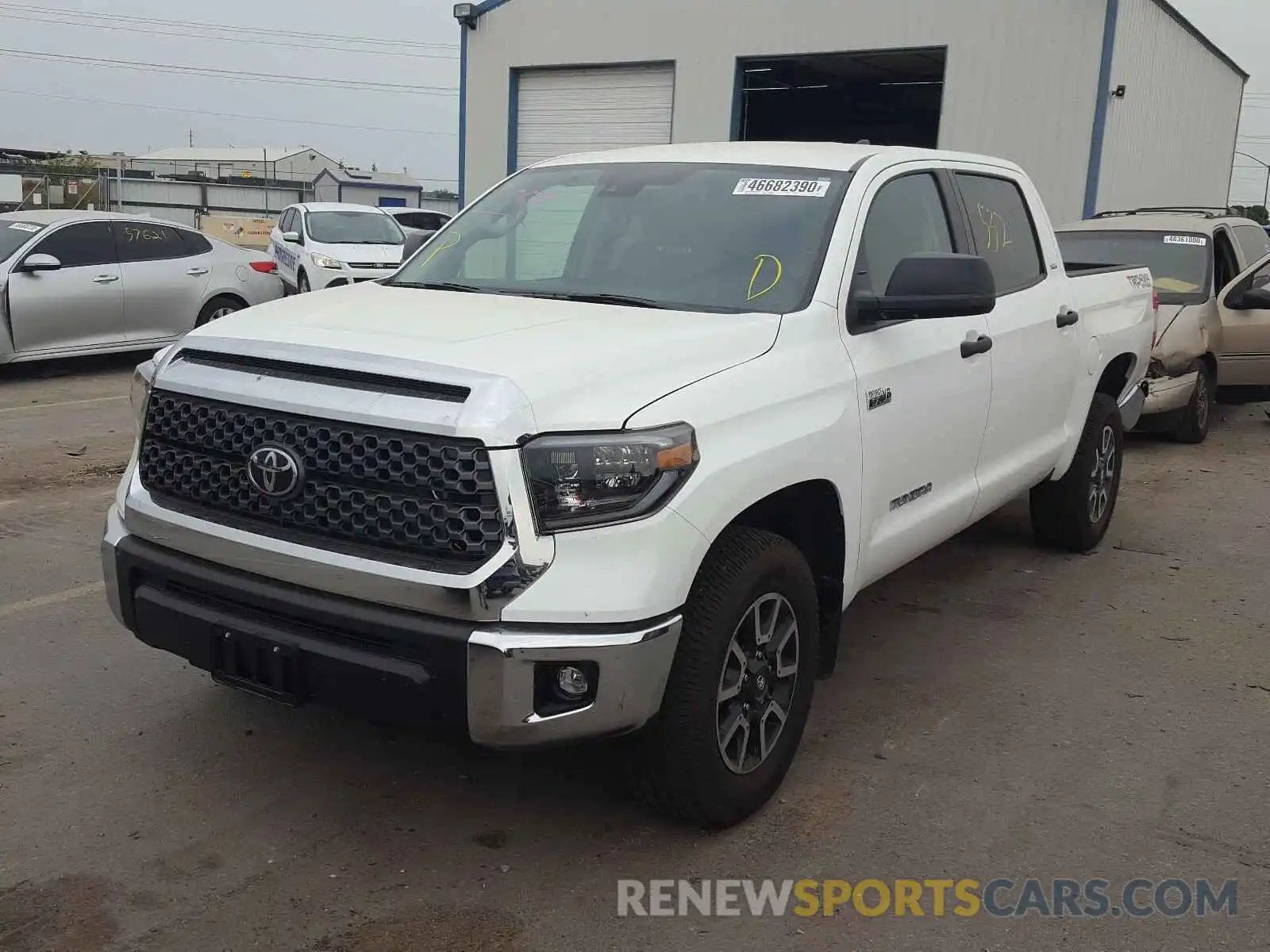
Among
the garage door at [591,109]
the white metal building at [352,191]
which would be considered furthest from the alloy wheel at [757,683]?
the white metal building at [352,191]

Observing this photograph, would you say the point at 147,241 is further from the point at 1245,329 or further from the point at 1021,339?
the point at 1245,329

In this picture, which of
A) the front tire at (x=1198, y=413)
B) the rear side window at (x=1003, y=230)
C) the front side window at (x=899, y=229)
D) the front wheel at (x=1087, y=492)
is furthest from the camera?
the front tire at (x=1198, y=413)

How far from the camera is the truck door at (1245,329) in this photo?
9867 millimetres

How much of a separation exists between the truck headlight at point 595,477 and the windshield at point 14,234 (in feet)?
32.4

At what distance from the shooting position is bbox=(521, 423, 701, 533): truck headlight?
9.45 feet

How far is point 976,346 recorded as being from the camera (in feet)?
14.8

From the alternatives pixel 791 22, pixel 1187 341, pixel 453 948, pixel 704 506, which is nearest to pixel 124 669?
pixel 453 948

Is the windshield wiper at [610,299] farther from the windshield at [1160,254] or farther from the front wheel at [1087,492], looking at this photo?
the windshield at [1160,254]

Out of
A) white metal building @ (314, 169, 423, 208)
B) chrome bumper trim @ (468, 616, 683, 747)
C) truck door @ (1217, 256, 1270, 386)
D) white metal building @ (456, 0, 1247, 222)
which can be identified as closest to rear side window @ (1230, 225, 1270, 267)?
truck door @ (1217, 256, 1270, 386)

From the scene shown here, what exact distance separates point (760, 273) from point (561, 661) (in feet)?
5.40

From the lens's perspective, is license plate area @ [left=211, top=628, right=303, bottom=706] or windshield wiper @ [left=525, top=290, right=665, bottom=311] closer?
license plate area @ [left=211, top=628, right=303, bottom=706]

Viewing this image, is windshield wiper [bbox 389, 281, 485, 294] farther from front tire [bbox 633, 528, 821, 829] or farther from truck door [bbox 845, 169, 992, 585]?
front tire [bbox 633, 528, 821, 829]

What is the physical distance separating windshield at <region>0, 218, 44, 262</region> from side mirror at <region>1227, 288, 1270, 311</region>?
10506mm

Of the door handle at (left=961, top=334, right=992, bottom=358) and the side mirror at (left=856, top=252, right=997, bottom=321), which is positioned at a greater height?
the side mirror at (left=856, top=252, right=997, bottom=321)
